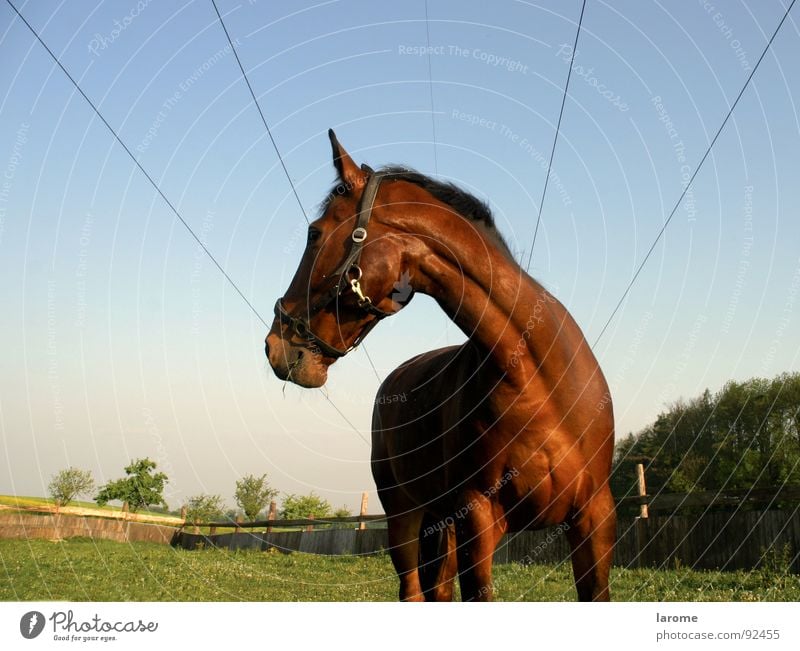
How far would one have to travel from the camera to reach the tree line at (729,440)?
2414 centimetres

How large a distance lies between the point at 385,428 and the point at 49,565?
8.08 metres

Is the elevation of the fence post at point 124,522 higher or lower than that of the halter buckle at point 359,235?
lower

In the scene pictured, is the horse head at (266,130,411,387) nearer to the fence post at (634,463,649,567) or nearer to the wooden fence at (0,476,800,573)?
the wooden fence at (0,476,800,573)

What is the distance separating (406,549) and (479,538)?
2.77 m

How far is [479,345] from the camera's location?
3.49 metres

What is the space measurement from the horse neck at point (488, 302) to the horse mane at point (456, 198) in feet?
0.55

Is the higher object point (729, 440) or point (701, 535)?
point (729, 440)

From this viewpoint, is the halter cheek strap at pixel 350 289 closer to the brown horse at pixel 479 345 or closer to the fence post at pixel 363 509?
the brown horse at pixel 479 345

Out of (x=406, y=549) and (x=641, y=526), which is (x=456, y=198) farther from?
(x=641, y=526)

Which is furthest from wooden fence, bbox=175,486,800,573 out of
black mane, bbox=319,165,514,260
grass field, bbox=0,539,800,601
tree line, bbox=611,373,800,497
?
tree line, bbox=611,373,800,497

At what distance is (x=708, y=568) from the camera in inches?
424

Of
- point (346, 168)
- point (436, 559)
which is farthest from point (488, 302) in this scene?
point (436, 559)

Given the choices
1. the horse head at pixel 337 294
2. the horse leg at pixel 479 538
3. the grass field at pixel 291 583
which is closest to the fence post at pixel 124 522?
the grass field at pixel 291 583
